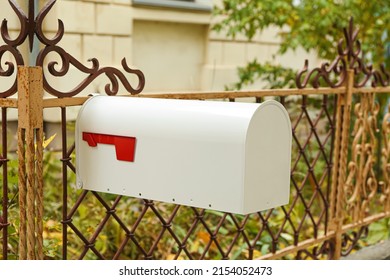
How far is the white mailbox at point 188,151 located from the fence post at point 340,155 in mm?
1748

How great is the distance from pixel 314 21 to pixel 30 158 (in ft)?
15.3

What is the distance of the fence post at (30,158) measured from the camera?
95.5 inches

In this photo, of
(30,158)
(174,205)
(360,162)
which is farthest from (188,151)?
(360,162)

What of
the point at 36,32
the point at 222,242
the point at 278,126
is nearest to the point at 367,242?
the point at 222,242

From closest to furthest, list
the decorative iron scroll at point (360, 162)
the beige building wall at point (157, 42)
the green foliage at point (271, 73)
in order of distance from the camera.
A: 1. the decorative iron scroll at point (360, 162)
2. the green foliage at point (271, 73)
3. the beige building wall at point (157, 42)

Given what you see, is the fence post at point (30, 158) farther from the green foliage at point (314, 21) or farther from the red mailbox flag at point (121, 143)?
the green foliage at point (314, 21)

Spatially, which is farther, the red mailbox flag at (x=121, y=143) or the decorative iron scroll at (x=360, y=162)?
the decorative iron scroll at (x=360, y=162)

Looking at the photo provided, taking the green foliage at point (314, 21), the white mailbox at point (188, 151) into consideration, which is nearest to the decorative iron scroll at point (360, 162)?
the white mailbox at point (188, 151)

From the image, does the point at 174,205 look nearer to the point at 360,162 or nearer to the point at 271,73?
the point at 360,162

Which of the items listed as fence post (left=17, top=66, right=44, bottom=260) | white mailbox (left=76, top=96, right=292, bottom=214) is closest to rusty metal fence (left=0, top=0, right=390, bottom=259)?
fence post (left=17, top=66, right=44, bottom=260)

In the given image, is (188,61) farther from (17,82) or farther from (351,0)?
(17,82)

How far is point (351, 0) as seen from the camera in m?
6.67

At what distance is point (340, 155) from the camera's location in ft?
13.9

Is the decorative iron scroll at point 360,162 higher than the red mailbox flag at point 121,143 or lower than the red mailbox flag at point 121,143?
lower
